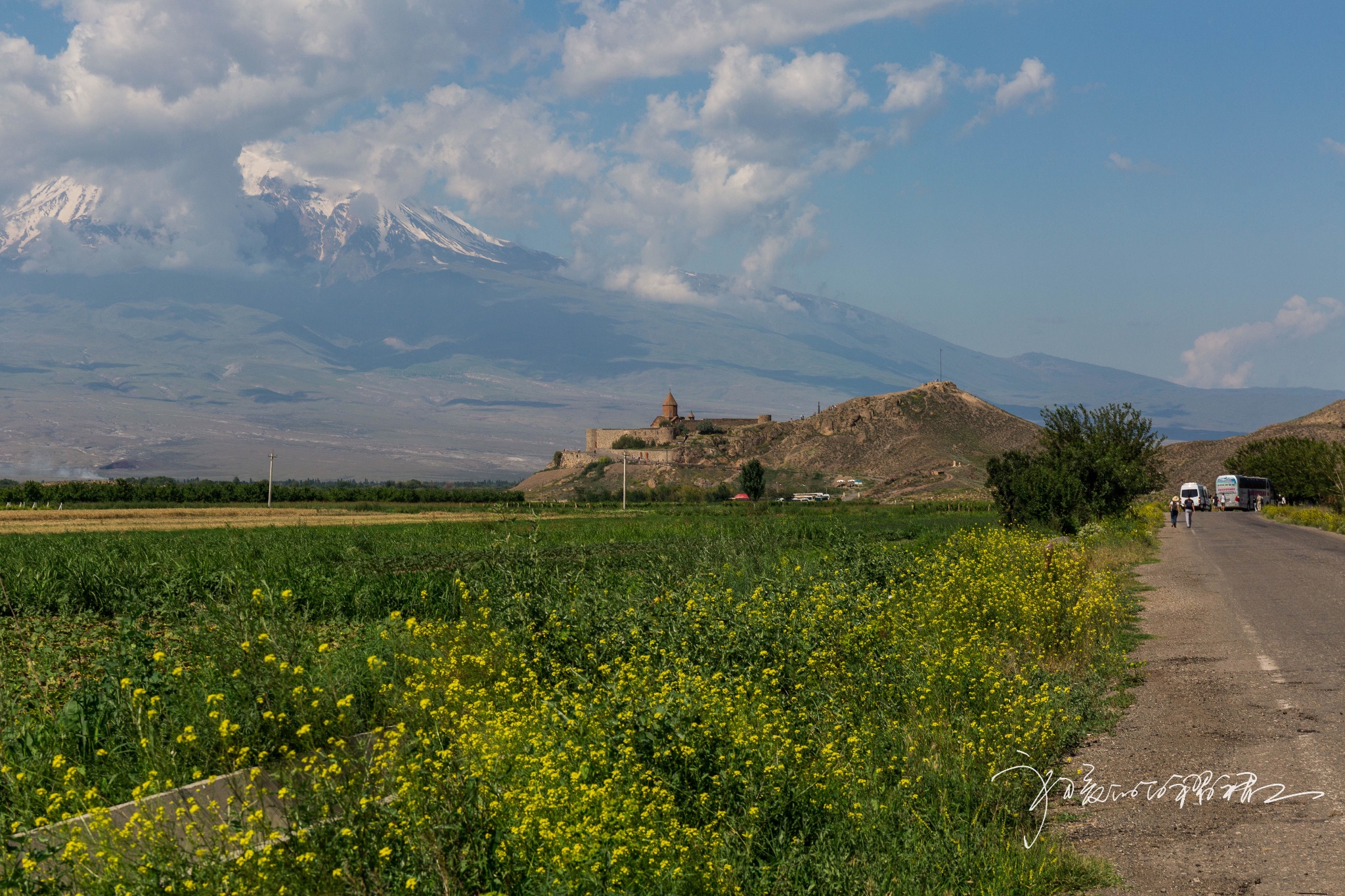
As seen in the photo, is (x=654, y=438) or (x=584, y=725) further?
(x=654, y=438)

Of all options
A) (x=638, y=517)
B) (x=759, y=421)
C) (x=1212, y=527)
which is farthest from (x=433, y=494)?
(x=759, y=421)

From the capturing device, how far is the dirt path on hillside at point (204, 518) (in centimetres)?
4294

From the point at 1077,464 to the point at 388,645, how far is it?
92.0 ft

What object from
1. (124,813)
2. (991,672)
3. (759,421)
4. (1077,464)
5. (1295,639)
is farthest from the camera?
(759,421)

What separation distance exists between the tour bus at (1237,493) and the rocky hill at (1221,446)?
93.2 feet

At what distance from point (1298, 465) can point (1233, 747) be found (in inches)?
2907

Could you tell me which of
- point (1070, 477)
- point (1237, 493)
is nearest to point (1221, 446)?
point (1237, 493)

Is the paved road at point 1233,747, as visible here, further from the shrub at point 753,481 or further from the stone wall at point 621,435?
the stone wall at point 621,435

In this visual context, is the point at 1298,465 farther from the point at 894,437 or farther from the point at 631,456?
the point at 631,456

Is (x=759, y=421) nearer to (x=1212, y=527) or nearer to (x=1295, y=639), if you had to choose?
(x=1212, y=527)

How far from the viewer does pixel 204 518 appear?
52.8 m

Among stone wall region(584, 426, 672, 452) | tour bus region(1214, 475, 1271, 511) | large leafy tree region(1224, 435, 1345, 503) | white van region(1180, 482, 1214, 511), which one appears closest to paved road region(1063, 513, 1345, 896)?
large leafy tree region(1224, 435, 1345, 503)

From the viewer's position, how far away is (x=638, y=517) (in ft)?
176

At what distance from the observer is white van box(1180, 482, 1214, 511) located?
71500 millimetres
